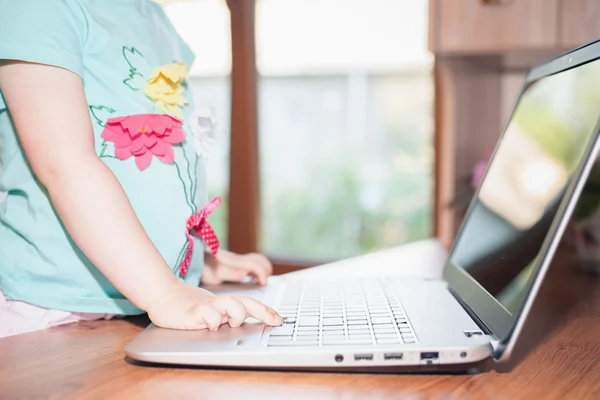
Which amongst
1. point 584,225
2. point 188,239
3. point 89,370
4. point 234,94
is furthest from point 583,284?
point 234,94

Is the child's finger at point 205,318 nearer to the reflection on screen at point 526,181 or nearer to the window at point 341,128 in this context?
the reflection on screen at point 526,181

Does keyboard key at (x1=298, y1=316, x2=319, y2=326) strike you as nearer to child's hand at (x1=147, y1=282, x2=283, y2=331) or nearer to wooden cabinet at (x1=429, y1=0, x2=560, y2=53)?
child's hand at (x1=147, y1=282, x2=283, y2=331)

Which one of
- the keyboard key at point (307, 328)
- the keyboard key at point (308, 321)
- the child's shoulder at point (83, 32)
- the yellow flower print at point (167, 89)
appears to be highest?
the child's shoulder at point (83, 32)

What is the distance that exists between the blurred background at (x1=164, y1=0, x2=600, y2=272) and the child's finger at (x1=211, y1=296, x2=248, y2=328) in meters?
1.96

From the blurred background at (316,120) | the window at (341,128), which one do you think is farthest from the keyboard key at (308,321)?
the window at (341,128)

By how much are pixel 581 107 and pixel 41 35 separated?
558 mm

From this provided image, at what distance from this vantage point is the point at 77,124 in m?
0.67

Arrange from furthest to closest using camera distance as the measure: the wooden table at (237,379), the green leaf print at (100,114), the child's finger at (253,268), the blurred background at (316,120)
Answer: the blurred background at (316,120)
the child's finger at (253,268)
the green leaf print at (100,114)
the wooden table at (237,379)

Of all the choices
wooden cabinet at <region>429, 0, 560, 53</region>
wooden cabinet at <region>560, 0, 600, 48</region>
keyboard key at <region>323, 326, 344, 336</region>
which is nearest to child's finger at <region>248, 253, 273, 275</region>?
keyboard key at <region>323, 326, 344, 336</region>

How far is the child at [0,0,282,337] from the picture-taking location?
2.14 feet

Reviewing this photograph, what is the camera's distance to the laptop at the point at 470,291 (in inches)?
22.2

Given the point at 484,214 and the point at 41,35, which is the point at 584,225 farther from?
the point at 41,35

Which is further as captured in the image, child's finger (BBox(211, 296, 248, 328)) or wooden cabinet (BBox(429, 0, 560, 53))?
wooden cabinet (BBox(429, 0, 560, 53))

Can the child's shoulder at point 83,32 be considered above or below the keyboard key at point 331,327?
above
